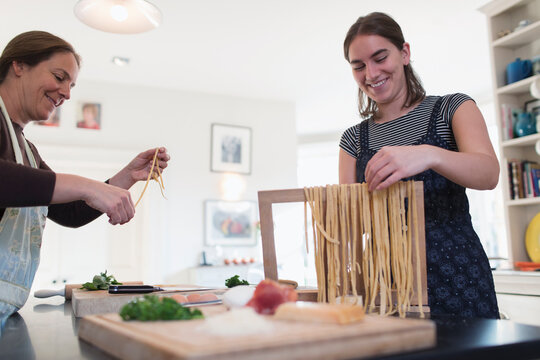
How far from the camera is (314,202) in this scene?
970 mm

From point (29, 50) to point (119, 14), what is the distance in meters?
1.56

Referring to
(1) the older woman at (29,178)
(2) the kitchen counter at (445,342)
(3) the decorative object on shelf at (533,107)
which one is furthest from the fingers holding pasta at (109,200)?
(3) the decorative object on shelf at (533,107)

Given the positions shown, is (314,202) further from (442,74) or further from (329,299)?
(442,74)

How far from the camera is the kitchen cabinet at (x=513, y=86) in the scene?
3.06m

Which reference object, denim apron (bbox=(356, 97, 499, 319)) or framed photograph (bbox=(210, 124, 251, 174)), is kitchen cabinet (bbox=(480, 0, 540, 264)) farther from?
framed photograph (bbox=(210, 124, 251, 174))

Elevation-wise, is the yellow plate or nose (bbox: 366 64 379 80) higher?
nose (bbox: 366 64 379 80)

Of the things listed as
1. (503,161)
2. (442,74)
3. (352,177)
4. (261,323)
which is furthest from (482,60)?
(261,323)

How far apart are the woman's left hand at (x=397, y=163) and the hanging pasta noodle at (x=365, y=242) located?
2.3 inches

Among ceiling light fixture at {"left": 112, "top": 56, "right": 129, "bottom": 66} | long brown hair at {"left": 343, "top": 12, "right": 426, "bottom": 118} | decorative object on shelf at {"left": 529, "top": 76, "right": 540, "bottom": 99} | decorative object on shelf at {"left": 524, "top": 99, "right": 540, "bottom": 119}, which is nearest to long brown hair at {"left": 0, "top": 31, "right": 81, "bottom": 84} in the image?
long brown hair at {"left": 343, "top": 12, "right": 426, "bottom": 118}

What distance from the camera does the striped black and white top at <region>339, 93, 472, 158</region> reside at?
3.85 feet

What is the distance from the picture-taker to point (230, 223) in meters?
5.39

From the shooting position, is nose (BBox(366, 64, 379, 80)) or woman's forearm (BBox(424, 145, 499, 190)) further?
nose (BBox(366, 64, 379, 80))

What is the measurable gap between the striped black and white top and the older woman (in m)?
0.56

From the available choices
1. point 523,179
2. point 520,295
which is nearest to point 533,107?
point 523,179
